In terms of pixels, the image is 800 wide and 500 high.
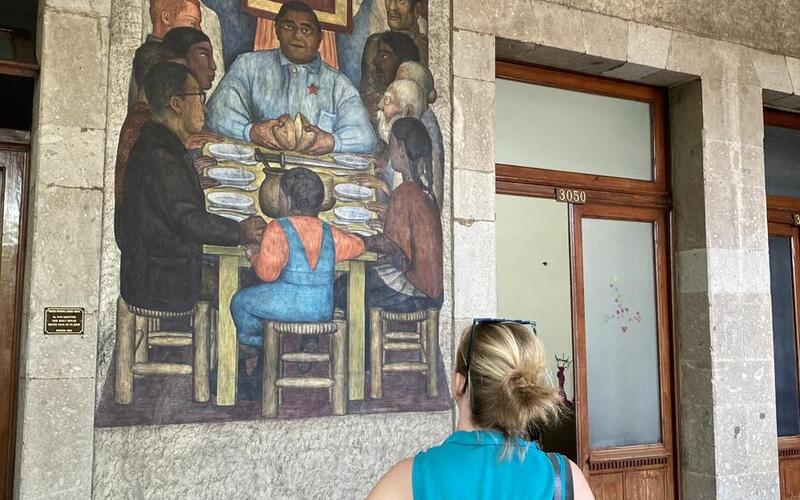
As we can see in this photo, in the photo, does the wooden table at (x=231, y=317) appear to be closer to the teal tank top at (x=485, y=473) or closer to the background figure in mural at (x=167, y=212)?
the background figure in mural at (x=167, y=212)

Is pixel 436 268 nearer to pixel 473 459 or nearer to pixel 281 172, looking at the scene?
pixel 281 172

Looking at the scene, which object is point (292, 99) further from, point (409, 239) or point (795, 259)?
point (795, 259)

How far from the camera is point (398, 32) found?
450 cm

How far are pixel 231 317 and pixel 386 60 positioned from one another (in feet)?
5.23

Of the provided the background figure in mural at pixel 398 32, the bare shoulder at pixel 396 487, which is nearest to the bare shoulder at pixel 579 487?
the bare shoulder at pixel 396 487

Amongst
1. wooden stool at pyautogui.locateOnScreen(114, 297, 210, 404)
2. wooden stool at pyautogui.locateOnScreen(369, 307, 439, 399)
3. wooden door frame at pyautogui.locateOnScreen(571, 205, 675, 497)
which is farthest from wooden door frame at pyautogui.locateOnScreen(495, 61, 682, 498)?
wooden stool at pyautogui.locateOnScreen(114, 297, 210, 404)

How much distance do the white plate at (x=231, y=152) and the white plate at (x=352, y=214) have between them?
20.1 inches

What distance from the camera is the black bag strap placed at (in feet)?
6.14

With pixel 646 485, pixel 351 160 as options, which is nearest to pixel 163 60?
pixel 351 160

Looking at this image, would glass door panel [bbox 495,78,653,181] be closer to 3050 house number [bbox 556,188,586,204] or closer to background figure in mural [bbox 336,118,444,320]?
3050 house number [bbox 556,188,586,204]

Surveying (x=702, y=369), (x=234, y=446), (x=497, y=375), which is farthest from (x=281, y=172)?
(x=702, y=369)

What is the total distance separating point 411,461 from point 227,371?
217 centimetres

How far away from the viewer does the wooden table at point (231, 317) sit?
389 centimetres

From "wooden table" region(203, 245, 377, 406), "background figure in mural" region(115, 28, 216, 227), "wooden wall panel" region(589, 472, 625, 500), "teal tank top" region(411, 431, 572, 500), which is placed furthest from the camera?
"wooden wall panel" region(589, 472, 625, 500)
